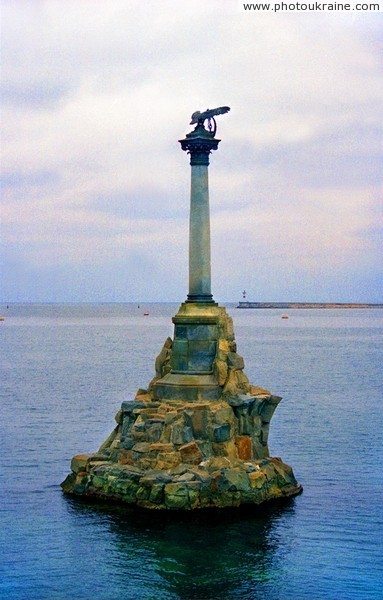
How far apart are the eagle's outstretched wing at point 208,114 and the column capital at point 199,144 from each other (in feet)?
0.96

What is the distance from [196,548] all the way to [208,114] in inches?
494

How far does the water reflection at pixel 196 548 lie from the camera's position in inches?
716

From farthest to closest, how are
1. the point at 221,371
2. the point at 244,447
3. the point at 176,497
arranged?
1. the point at 221,371
2. the point at 244,447
3. the point at 176,497

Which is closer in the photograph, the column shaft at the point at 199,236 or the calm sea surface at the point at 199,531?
the calm sea surface at the point at 199,531

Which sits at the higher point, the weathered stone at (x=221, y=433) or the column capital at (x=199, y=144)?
the column capital at (x=199, y=144)

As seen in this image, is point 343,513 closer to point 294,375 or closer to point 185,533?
point 185,533

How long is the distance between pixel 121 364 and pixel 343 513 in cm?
5246

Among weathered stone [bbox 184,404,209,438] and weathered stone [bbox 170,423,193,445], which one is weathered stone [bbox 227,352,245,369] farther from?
weathered stone [bbox 170,423,193,445]

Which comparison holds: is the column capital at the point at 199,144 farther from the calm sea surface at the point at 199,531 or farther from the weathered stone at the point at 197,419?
the calm sea surface at the point at 199,531

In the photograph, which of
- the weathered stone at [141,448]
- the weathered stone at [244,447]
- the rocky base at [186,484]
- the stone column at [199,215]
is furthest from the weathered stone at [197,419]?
the stone column at [199,215]

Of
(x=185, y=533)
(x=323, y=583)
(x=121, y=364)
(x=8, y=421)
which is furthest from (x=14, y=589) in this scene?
(x=121, y=364)

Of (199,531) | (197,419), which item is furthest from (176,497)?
(197,419)

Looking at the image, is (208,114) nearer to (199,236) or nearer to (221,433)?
(199,236)

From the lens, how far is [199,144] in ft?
87.4
